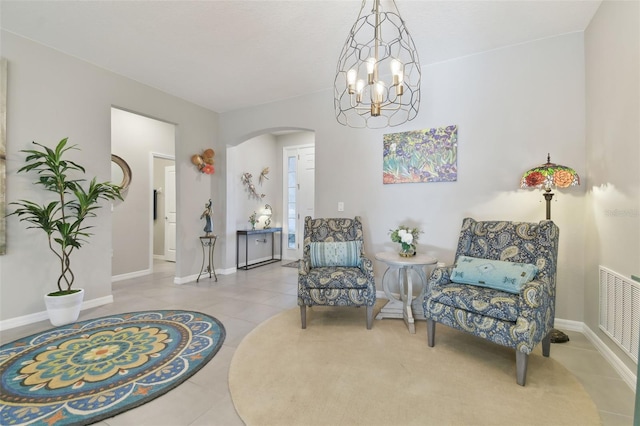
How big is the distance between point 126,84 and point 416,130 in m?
3.64

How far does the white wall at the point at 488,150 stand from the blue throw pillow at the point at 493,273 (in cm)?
87

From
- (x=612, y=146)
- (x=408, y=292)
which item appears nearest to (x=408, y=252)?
(x=408, y=292)

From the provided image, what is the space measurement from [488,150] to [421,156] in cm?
68

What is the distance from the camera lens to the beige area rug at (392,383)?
1549 millimetres

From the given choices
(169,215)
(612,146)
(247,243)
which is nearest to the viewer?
(612,146)

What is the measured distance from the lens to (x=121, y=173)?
Answer: 4.67 m

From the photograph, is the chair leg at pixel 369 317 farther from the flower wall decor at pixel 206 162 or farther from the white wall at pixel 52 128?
the flower wall decor at pixel 206 162

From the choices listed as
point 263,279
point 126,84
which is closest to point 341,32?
point 126,84

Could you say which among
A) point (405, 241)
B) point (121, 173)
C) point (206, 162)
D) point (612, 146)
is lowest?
point (405, 241)

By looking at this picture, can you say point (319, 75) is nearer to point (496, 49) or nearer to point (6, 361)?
point (496, 49)

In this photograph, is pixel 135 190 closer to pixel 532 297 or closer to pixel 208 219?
pixel 208 219

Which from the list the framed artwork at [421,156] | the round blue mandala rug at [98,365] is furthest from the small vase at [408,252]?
the round blue mandala rug at [98,365]

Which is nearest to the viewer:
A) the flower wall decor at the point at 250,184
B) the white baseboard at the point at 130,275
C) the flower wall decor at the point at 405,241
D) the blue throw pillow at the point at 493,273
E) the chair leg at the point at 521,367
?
the chair leg at the point at 521,367

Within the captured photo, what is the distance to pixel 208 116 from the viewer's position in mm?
4738
